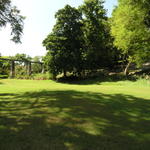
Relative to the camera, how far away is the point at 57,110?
579cm

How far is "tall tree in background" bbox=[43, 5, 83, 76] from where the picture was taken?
26188 mm

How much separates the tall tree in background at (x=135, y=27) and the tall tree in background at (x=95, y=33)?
22.5 ft

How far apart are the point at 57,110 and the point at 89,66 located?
74.9ft

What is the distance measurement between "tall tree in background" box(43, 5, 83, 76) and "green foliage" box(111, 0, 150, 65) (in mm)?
7823

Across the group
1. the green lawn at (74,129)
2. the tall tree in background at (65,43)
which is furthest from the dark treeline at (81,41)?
the green lawn at (74,129)

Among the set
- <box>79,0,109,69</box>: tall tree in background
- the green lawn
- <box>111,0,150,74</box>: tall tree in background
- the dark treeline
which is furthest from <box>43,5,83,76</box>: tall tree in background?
the green lawn

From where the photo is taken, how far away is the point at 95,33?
28.9 m

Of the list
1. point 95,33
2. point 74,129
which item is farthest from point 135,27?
point 74,129

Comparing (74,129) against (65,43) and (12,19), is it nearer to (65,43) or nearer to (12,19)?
(12,19)

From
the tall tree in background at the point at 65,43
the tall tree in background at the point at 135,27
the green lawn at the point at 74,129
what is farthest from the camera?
the tall tree in background at the point at 65,43

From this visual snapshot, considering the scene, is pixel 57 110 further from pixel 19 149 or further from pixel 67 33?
pixel 67 33

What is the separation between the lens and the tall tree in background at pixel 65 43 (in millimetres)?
26188

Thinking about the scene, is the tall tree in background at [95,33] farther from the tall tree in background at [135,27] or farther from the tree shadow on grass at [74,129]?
the tree shadow on grass at [74,129]

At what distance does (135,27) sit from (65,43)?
10829 mm
